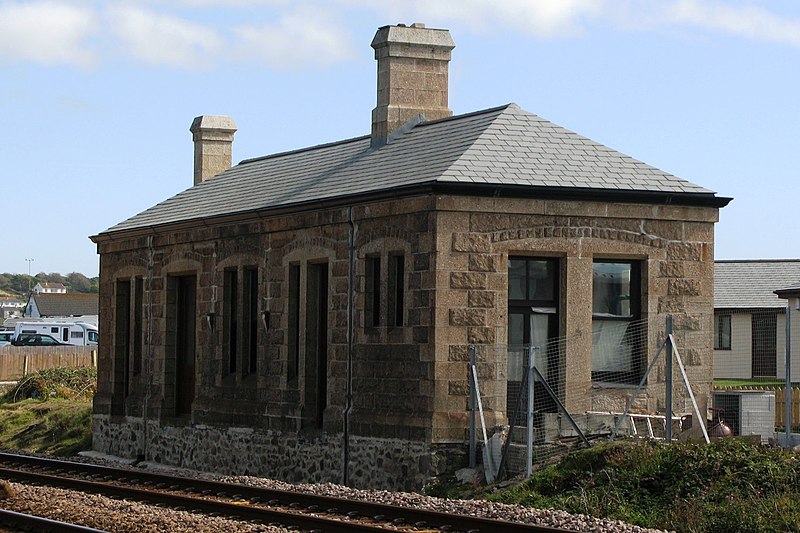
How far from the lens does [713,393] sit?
2083 centimetres

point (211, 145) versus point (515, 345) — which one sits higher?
point (211, 145)

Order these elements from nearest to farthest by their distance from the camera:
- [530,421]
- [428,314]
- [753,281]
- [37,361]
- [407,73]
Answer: [530,421]
[428,314]
[407,73]
[753,281]
[37,361]

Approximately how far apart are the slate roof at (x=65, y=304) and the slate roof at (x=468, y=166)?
67.4 m

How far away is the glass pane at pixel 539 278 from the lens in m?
20.3

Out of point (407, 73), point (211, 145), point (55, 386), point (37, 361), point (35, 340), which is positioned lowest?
point (55, 386)

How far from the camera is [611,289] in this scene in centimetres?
2064

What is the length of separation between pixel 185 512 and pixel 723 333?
33.8 metres

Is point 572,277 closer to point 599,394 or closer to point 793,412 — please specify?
point 599,394

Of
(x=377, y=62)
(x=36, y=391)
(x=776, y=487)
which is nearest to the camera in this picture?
(x=776, y=487)

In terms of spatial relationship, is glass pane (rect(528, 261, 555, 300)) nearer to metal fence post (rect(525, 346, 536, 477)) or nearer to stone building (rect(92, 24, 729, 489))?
stone building (rect(92, 24, 729, 489))

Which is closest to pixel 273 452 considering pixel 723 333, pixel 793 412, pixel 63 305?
pixel 793 412

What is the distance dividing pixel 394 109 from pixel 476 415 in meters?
7.24

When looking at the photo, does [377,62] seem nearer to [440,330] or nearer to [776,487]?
[440,330]

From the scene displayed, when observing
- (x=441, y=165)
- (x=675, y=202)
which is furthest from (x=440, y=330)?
(x=675, y=202)
